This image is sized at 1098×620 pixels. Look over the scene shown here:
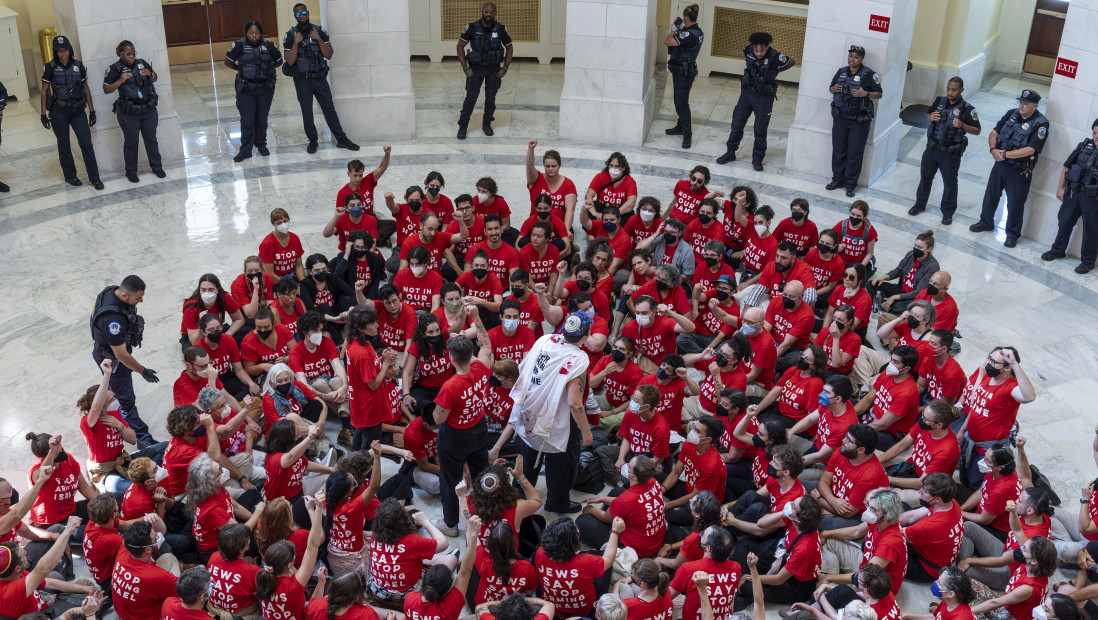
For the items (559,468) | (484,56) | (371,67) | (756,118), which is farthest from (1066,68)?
(371,67)

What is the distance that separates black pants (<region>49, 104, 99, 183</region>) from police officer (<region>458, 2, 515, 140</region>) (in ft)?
16.1

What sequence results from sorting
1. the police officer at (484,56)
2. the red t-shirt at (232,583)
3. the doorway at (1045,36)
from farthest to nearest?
the doorway at (1045,36), the police officer at (484,56), the red t-shirt at (232,583)

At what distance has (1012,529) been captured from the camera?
21.7 ft

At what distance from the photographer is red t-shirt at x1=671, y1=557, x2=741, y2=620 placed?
19.4 feet

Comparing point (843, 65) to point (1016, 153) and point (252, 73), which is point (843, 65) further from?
point (252, 73)

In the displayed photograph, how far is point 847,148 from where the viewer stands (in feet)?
43.8

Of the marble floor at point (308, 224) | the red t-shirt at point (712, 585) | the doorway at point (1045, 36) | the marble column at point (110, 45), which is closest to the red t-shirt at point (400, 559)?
the red t-shirt at point (712, 585)

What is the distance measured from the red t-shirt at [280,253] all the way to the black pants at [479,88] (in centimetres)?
537

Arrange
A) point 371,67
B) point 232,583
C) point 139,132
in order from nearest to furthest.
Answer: point 232,583
point 139,132
point 371,67

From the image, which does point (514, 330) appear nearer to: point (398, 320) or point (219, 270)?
point (398, 320)

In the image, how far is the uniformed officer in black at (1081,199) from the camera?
36.0 ft

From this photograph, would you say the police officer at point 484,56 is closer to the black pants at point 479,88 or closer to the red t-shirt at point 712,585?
the black pants at point 479,88

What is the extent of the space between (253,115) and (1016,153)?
9602mm

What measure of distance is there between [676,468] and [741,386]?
1.12 m
